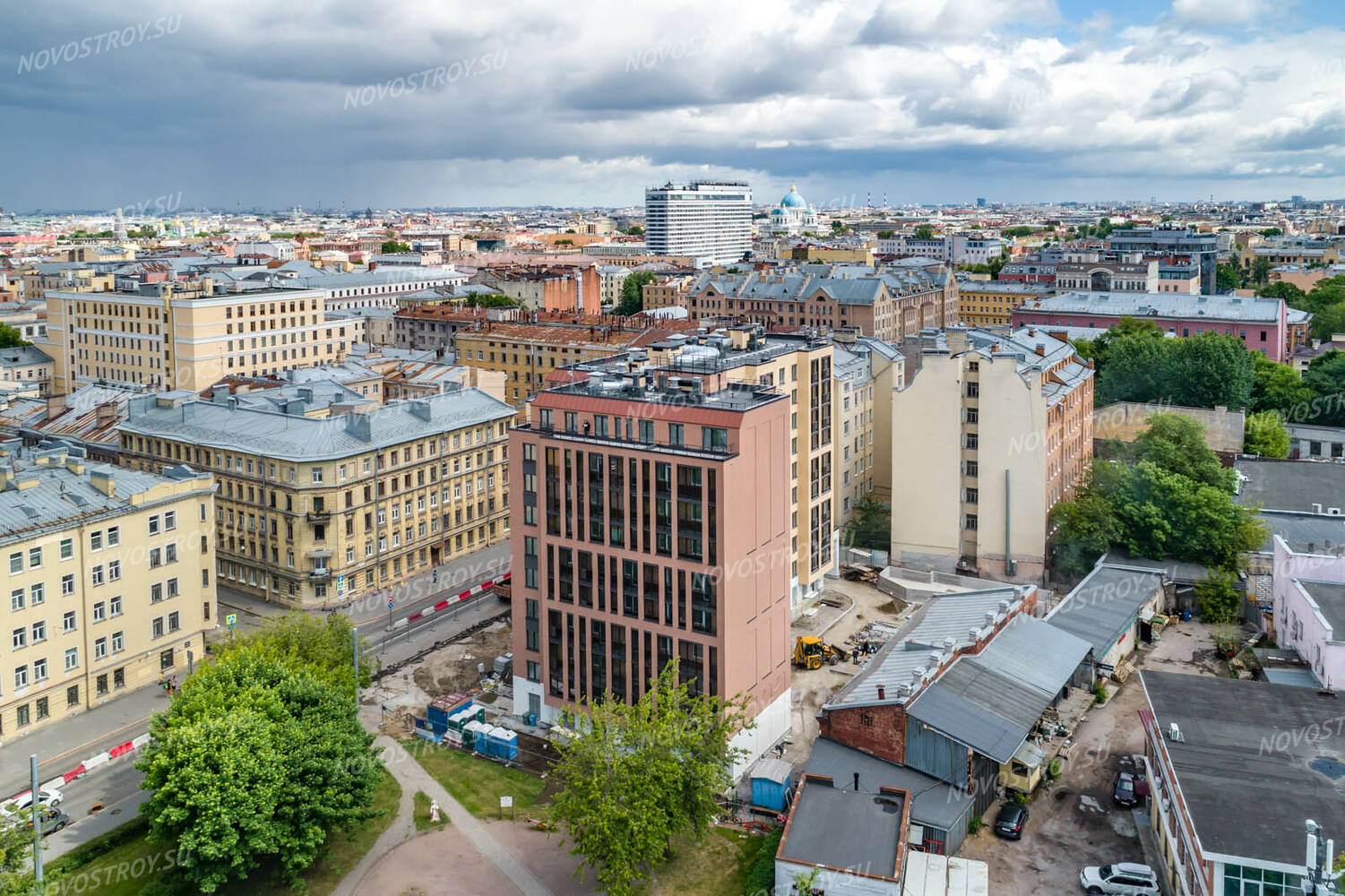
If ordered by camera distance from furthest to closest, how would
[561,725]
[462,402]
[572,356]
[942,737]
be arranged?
[572,356] < [462,402] < [561,725] < [942,737]

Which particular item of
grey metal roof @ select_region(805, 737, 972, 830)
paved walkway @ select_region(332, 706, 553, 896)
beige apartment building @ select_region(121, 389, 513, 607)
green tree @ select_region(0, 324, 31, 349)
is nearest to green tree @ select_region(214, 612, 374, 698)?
paved walkway @ select_region(332, 706, 553, 896)

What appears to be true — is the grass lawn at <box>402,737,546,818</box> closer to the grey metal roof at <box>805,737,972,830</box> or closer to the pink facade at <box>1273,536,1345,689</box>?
the grey metal roof at <box>805,737,972,830</box>

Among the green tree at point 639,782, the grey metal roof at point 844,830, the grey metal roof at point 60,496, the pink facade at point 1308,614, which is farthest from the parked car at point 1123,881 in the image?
the grey metal roof at point 60,496

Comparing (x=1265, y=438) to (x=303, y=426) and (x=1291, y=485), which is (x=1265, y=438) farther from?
(x=303, y=426)

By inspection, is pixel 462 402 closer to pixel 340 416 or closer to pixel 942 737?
pixel 340 416

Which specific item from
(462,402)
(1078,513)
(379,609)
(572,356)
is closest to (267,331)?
(572,356)

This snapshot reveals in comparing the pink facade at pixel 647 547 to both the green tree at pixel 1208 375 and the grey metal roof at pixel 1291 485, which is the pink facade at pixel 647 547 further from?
the green tree at pixel 1208 375

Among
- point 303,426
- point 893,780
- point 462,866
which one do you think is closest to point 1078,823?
point 893,780

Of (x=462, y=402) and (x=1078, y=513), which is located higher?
(x=462, y=402)
